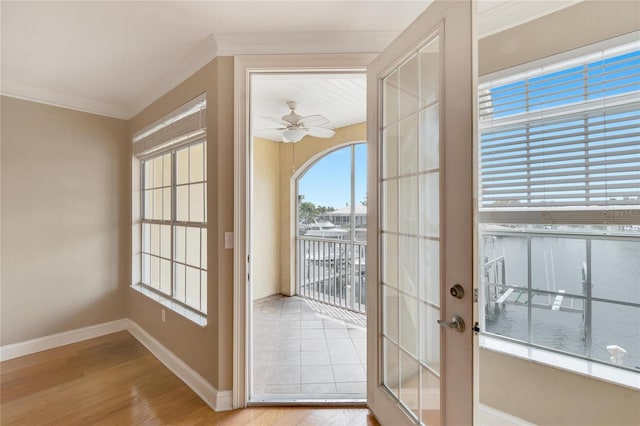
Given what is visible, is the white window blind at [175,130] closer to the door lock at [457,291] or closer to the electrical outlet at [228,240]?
the electrical outlet at [228,240]

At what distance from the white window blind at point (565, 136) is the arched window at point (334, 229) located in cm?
224

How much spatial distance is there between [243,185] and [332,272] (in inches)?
111

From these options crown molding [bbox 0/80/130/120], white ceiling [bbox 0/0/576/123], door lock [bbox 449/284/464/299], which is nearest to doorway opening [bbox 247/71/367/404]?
white ceiling [bbox 0/0/576/123]

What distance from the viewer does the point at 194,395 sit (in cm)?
203

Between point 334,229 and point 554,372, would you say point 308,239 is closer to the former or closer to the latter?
point 334,229

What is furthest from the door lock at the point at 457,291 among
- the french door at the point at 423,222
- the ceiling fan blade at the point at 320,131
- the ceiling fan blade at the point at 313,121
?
the ceiling fan blade at the point at 320,131

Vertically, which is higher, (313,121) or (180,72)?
(180,72)

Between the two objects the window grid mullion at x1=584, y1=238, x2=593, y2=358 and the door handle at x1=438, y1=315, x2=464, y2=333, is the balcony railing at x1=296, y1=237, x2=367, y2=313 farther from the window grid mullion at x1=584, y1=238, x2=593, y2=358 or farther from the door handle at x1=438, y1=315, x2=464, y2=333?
the door handle at x1=438, y1=315, x2=464, y2=333

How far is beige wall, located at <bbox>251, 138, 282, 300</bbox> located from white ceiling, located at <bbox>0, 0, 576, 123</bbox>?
2180mm

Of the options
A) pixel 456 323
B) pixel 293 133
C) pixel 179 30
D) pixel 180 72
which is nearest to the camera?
pixel 456 323

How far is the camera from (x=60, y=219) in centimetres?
281

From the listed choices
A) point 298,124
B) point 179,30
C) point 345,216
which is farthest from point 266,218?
point 179,30

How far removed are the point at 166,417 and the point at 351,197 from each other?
3.22m

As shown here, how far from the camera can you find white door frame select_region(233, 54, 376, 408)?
1.86m
